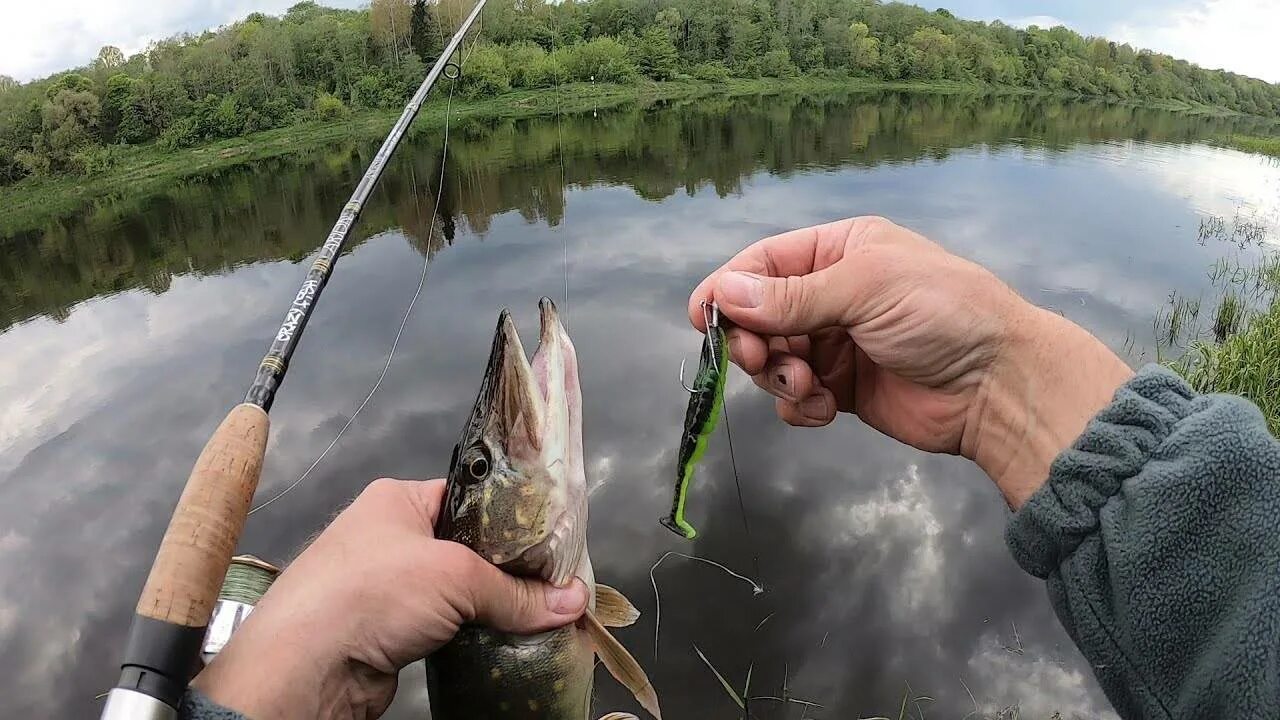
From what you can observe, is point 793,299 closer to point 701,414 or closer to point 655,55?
point 701,414

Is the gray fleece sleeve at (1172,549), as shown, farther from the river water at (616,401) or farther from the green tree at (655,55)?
the green tree at (655,55)

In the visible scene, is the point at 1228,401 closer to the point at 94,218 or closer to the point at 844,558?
the point at 844,558

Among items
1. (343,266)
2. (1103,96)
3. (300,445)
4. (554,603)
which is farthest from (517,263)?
(1103,96)

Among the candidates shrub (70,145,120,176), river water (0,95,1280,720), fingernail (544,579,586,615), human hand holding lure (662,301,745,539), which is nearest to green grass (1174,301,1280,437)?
river water (0,95,1280,720)

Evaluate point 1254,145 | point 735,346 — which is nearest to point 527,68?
point 1254,145

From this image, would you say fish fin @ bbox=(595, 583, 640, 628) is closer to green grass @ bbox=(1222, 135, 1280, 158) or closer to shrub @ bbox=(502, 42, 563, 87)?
green grass @ bbox=(1222, 135, 1280, 158)

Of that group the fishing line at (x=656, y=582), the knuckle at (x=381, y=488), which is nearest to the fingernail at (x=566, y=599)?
the knuckle at (x=381, y=488)
